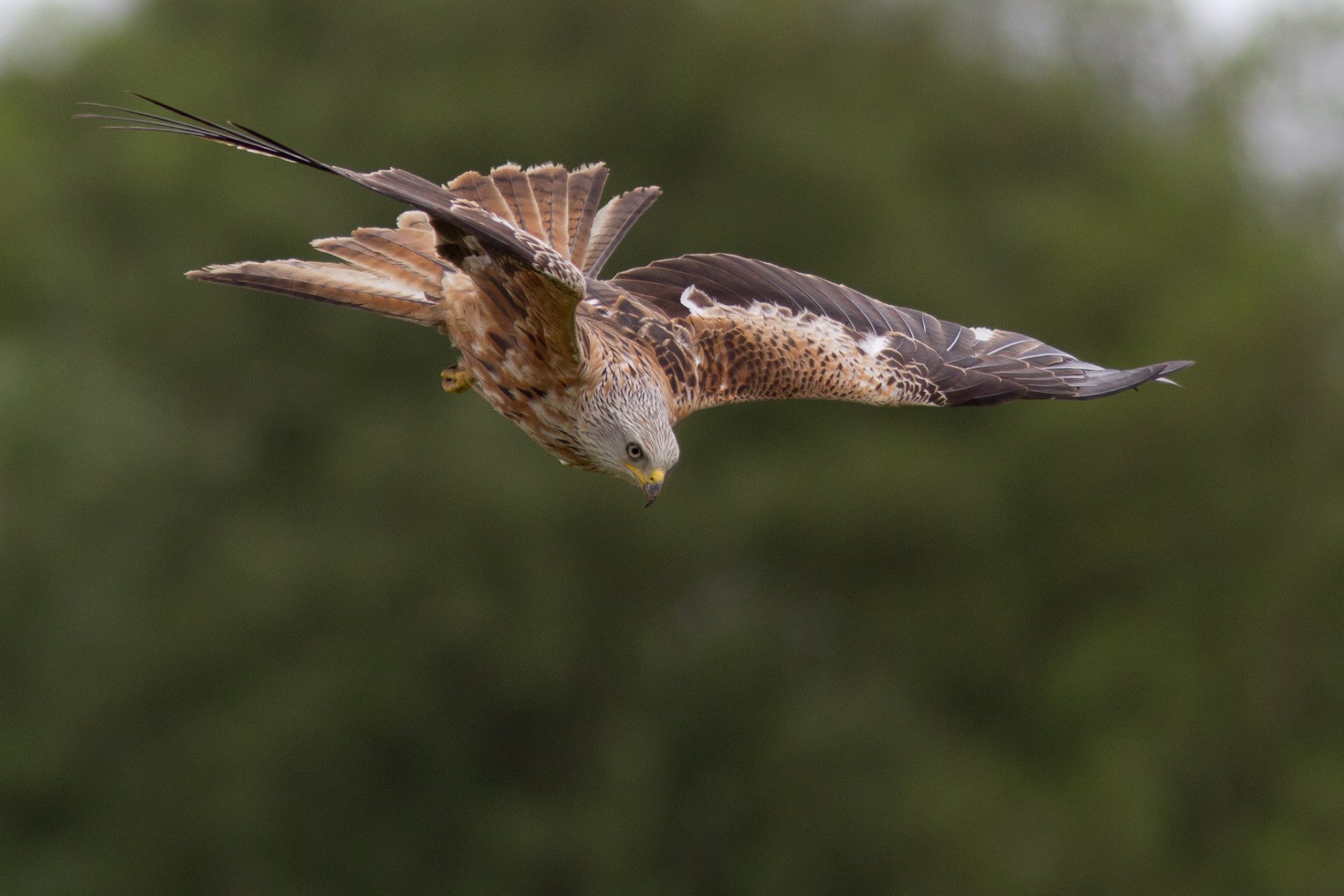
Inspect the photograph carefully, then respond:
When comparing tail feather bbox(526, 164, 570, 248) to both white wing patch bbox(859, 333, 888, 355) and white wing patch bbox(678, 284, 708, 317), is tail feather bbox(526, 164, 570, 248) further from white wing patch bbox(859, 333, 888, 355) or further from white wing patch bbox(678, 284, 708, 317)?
white wing patch bbox(859, 333, 888, 355)

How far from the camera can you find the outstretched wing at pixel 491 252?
6391 mm

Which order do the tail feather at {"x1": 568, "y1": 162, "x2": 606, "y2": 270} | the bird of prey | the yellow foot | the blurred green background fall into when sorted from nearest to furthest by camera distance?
the bird of prey → the yellow foot → the tail feather at {"x1": 568, "y1": 162, "x2": 606, "y2": 270} → the blurred green background

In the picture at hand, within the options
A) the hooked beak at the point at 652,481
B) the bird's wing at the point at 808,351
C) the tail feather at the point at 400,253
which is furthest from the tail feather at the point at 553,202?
the hooked beak at the point at 652,481

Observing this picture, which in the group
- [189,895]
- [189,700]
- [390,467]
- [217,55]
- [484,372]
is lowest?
[189,895]

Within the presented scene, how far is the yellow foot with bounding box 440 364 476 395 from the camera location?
898cm

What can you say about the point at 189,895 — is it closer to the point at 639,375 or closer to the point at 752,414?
the point at 752,414

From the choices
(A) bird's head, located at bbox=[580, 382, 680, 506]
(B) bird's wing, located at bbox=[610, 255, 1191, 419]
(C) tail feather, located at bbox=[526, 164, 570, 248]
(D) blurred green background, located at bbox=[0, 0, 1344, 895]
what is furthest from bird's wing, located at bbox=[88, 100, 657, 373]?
(D) blurred green background, located at bbox=[0, 0, 1344, 895]

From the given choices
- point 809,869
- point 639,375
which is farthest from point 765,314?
point 809,869

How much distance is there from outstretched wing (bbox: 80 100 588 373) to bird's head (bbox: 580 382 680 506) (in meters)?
0.23

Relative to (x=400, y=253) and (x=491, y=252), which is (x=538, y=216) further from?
(x=491, y=252)

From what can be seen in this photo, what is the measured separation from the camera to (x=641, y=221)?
76.6 ft

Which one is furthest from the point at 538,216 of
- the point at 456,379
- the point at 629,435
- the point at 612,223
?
the point at 629,435

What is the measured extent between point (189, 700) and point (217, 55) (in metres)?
8.70

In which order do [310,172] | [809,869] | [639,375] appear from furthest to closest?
[310,172], [809,869], [639,375]
